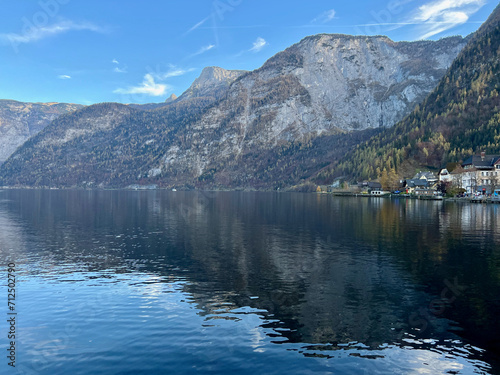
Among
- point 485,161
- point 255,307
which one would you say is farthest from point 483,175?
point 255,307

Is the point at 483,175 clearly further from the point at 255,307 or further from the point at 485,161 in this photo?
the point at 255,307

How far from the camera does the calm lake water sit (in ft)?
66.9

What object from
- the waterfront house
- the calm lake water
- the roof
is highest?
the roof

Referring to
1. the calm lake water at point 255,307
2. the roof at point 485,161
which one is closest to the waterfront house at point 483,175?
the roof at point 485,161

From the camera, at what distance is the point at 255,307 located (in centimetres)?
2844

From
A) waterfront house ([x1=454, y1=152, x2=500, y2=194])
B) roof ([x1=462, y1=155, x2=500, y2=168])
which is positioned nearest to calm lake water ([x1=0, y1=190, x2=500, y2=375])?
waterfront house ([x1=454, y1=152, x2=500, y2=194])

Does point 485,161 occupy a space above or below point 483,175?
above

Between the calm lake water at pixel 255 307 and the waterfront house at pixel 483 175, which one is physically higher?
the waterfront house at pixel 483 175

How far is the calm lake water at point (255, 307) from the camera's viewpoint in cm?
2039

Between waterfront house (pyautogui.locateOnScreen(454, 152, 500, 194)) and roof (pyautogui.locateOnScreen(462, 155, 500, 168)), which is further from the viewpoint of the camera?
roof (pyautogui.locateOnScreen(462, 155, 500, 168))

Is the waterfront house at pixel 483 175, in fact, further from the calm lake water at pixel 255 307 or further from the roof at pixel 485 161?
the calm lake water at pixel 255 307

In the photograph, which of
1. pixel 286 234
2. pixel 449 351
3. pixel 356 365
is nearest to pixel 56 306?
pixel 356 365

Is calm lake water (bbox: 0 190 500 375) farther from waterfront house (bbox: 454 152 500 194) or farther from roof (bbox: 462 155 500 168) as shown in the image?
roof (bbox: 462 155 500 168)

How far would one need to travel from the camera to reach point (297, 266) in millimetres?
41969
